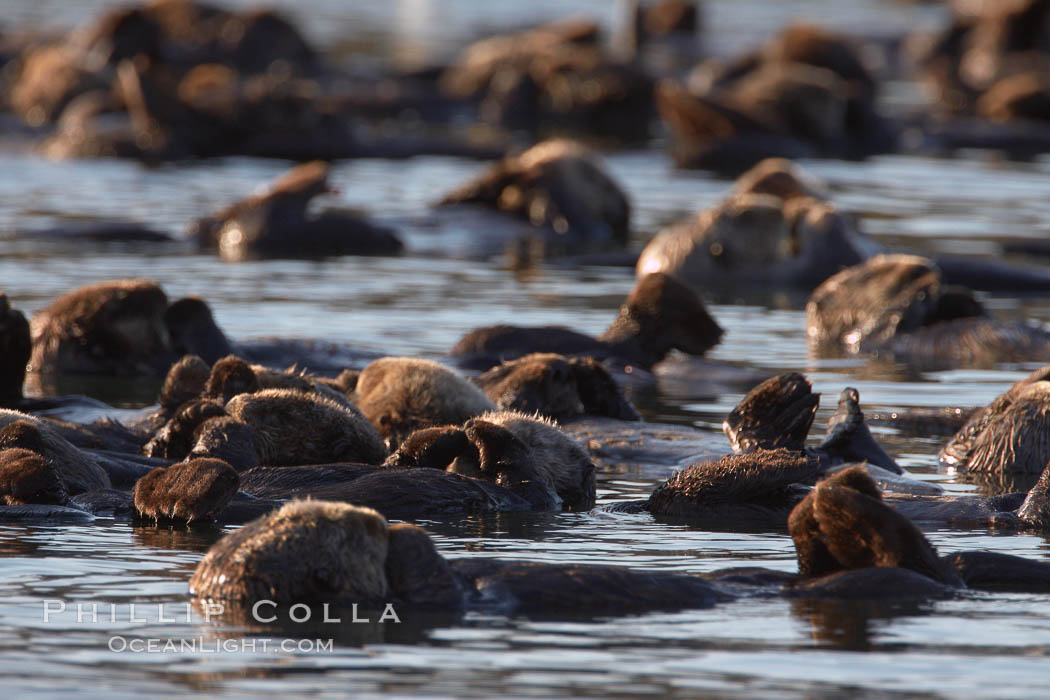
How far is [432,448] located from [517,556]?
0.83 meters

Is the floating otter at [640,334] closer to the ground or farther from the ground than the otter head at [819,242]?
closer to the ground

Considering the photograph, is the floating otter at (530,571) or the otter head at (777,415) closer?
the floating otter at (530,571)

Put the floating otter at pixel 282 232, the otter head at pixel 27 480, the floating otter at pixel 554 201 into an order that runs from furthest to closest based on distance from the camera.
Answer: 1. the floating otter at pixel 554 201
2. the floating otter at pixel 282 232
3. the otter head at pixel 27 480

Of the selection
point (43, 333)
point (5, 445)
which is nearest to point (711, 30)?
point (43, 333)

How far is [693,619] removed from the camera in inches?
170

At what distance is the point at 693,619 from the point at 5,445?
2.26 m

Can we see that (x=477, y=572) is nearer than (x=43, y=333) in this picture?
Yes

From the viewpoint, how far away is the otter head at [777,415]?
6402 mm

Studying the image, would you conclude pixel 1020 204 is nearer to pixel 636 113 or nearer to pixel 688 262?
pixel 688 262

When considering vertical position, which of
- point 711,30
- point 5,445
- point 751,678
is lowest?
point 751,678

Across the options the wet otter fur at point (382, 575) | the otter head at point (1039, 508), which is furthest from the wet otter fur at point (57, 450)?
the otter head at point (1039, 508)

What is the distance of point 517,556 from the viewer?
505 cm

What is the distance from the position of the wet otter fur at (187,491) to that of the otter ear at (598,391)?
7.31 ft

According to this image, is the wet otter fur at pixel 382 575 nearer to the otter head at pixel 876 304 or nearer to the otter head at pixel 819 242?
the otter head at pixel 876 304
